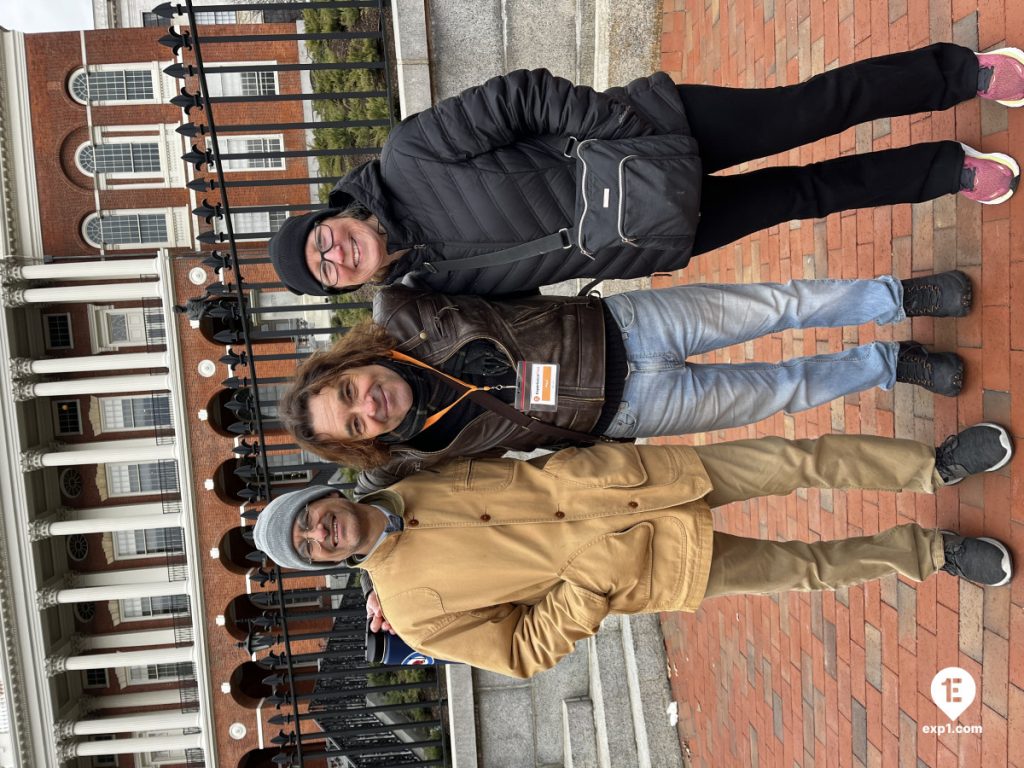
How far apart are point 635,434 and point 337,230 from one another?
132cm

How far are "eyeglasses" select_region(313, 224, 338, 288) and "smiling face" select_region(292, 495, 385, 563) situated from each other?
77 centimetres

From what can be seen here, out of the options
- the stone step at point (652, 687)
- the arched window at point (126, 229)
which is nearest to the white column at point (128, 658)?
the arched window at point (126, 229)

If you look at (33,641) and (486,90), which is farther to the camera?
(33,641)

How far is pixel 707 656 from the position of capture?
495 cm

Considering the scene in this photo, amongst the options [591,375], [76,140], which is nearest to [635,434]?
[591,375]

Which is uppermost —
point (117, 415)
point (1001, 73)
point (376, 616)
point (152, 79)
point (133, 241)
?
point (152, 79)

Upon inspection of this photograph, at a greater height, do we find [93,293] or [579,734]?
[93,293]

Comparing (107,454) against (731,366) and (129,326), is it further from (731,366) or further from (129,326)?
(731,366)

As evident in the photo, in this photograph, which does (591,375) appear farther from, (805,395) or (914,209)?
(914,209)

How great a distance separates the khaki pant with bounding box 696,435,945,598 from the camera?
276 cm

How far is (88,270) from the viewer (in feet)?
59.2

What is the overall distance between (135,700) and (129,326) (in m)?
9.98

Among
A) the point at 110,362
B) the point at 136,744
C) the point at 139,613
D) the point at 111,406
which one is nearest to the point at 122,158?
the point at 110,362

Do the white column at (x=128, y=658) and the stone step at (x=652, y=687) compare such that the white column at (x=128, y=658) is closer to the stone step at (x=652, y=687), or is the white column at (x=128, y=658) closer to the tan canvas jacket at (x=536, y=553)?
the stone step at (x=652, y=687)
